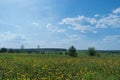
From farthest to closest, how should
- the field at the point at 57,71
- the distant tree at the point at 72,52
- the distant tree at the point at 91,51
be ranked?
the distant tree at the point at 91,51
the distant tree at the point at 72,52
the field at the point at 57,71

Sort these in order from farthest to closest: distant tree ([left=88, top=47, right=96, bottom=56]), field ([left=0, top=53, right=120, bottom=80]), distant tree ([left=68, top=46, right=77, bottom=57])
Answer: distant tree ([left=88, top=47, right=96, bottom=56]), distant tree ([left=68, top=46, right=77, bottom=57]), field ([left=0, top=53, right=120, bottom=80])

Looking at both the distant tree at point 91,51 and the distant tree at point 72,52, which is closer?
the distant tree at point 72,52

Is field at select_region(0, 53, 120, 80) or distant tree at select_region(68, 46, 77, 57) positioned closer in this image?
field at select_region(0, 53, 120, 80)

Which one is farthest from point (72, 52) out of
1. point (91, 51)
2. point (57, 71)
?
point (57, 71)

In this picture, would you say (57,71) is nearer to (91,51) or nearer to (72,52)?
(72,52)

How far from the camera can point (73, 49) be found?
5400cm

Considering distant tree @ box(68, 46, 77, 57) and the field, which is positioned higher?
distant tree @ box(68, 46, 77, 57)

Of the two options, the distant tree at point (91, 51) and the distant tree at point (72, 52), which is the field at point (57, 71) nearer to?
the distant tree at point (72, 52)

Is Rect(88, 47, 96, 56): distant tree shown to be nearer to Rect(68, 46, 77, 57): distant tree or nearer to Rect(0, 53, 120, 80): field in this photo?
Rect(68, 46, 77, 57): distant tree

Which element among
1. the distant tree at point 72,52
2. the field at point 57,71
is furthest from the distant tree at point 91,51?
the field at point 57,71

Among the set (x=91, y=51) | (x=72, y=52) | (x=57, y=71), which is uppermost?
(x=91, y=51)

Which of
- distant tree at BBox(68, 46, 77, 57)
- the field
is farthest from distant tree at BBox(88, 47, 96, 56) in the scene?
the field

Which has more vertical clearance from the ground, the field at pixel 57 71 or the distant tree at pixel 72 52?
the distant tree at pixel 72 52

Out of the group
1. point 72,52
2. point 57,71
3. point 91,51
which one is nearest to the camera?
point 57,71
